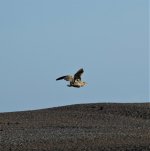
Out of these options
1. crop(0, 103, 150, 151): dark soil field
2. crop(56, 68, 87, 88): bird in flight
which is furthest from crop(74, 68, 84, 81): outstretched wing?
crop(0, 103, 150, 151): dark soil field

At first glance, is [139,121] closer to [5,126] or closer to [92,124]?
[92,124]

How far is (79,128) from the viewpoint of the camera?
102ft

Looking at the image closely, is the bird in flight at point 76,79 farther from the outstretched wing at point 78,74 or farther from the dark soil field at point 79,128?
the dark soil field at point 79,128

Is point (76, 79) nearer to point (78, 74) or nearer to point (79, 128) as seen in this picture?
point (78, 74)

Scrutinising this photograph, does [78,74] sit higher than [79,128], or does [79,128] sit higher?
[78,74]

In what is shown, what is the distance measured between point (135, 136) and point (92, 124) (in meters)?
6.73

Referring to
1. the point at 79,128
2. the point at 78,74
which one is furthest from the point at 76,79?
the point at 79,128

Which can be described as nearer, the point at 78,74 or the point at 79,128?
the point at 78,74

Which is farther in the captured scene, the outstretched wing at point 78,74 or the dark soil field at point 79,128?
the outstretched wing at point 78,74

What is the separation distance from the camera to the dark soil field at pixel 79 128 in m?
23.7

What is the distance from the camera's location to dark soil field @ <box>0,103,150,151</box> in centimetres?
2366

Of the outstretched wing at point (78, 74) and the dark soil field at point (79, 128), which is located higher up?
the outstretched wing at point (78, 74)

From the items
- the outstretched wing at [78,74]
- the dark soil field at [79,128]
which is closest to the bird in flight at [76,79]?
the outstretched wing at [78,74]

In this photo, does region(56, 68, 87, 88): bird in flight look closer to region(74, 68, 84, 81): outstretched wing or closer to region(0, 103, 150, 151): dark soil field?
region(74, 68, 84, 81): outstretched wing
